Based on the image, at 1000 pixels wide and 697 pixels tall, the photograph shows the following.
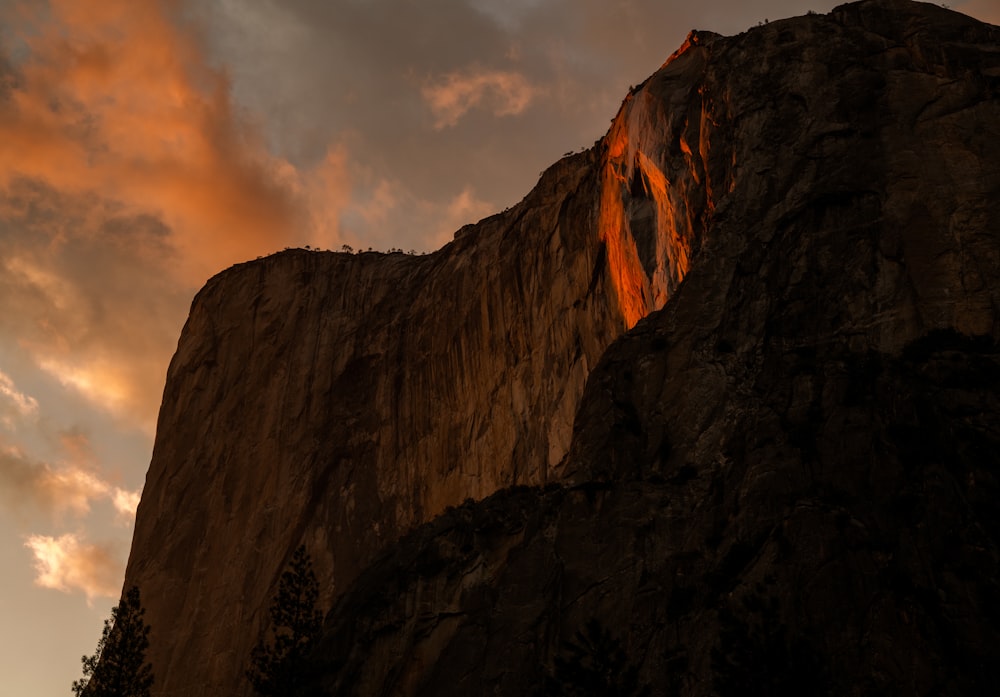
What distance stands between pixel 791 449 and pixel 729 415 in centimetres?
246

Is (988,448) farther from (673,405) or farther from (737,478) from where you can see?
(673,405)

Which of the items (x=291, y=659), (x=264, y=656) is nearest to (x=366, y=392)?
(x=264, y=656)

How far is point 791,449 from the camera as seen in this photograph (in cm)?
2784

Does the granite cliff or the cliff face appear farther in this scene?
the cliff face

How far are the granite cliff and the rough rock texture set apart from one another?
0.07 metres

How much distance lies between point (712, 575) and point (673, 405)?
5.75m

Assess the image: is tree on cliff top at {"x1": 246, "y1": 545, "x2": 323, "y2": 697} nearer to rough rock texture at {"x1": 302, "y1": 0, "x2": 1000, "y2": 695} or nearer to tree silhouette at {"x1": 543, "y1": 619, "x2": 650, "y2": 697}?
rough rock texture at {"x1": 302, "y1": 0, "x2": 1000, "y2": 695}

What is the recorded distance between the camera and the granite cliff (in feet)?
83.0

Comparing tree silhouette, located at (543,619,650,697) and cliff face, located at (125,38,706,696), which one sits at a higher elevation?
cliff face, located at (125,38,706,696)

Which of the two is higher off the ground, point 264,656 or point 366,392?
point 366,392

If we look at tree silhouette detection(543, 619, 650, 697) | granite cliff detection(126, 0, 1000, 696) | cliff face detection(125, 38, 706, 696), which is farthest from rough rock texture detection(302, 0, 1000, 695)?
cliff face detection(125, 38, 706, 696)

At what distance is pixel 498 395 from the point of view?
48250 millimetres

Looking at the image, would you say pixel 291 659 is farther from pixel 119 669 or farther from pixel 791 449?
pixel 791 449

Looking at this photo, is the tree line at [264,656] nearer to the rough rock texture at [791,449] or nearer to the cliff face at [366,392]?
the rough rock texture at [791,449]
